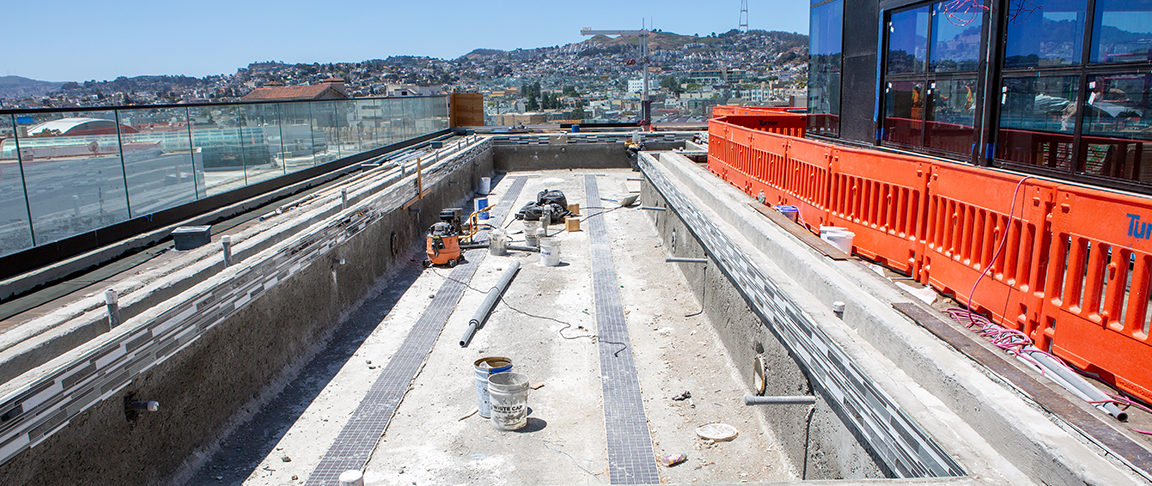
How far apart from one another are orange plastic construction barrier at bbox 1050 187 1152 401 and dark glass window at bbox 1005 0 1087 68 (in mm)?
2928

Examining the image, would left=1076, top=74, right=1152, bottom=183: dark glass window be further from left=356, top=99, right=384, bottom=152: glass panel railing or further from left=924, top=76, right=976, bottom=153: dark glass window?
left=356, top=99, right=384, bottom=152: glass panel railing

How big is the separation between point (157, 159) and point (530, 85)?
3282 inches

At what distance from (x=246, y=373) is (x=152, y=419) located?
59.7 inches

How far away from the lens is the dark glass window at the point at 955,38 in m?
7.56

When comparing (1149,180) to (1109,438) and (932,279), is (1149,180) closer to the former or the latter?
(932,279)

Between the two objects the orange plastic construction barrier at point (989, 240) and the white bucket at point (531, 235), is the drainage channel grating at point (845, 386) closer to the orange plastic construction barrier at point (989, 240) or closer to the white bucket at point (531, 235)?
the orange plastic construction barrier at point (989, 240)

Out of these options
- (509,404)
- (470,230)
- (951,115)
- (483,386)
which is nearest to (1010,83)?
(951,115)

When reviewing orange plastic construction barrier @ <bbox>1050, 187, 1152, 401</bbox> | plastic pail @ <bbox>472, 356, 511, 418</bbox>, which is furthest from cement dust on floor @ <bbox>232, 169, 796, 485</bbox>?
orange plastic construction barrier @ <bbox>1050, 187, 1152, 401</bbox>

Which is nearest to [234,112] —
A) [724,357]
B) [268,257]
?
[268,257]

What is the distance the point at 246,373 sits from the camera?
21.8 ft

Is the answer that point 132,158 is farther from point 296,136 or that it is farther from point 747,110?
point 747,110

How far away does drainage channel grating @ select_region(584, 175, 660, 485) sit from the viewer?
5.62 metres

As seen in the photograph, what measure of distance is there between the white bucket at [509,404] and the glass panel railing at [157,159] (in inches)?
231

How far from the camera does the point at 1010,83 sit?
7.02m
